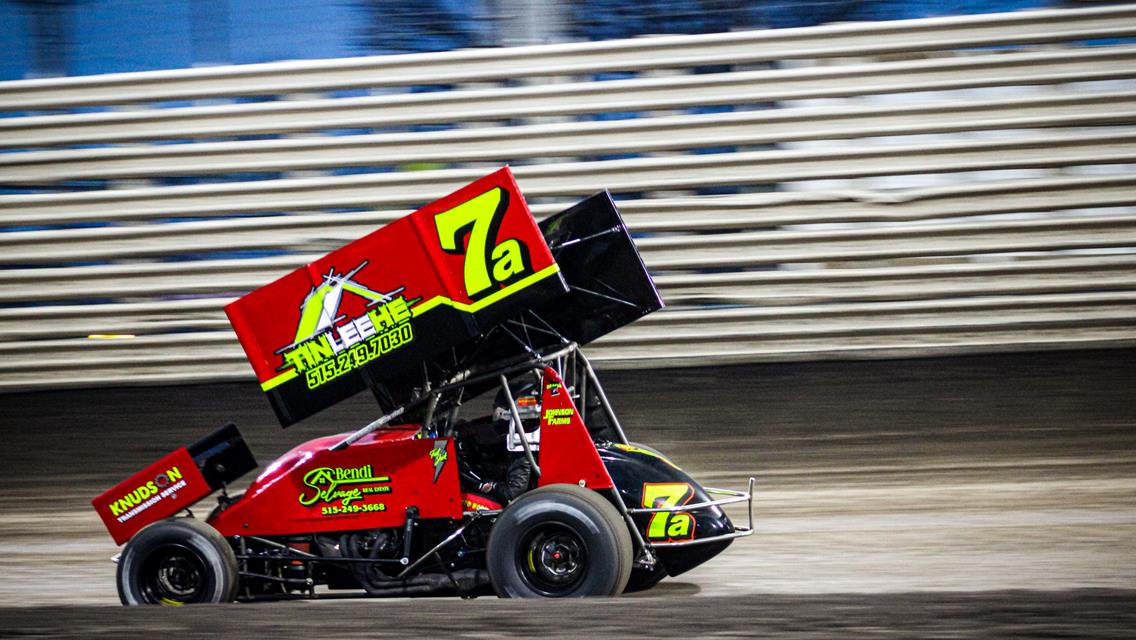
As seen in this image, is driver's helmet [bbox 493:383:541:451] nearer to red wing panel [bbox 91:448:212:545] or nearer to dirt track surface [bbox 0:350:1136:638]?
dirt track surface [bbox 0:350:1136:638]

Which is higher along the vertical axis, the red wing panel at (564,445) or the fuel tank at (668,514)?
the red wing panel at (564,445)

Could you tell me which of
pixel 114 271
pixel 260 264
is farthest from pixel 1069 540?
pixel 114 271

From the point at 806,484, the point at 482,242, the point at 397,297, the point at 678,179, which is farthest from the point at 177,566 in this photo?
the point at 678,179

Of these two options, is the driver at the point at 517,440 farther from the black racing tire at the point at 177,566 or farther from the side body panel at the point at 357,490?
the black racing tire at the point at 177,566

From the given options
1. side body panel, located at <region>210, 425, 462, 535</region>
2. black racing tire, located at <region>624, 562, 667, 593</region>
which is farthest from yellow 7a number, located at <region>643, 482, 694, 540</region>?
side body panel, located at <region>210, 425, 462, 535</region>

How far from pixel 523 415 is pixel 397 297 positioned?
3.28ft

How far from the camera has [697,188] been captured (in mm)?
11711

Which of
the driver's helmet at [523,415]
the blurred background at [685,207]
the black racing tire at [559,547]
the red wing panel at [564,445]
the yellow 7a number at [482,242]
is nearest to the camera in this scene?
the black racing tire at [559,547]

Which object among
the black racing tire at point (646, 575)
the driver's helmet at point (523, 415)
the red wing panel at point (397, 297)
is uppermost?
the red wing panel at point (397, 297)

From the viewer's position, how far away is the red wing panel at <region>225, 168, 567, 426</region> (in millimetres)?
6270

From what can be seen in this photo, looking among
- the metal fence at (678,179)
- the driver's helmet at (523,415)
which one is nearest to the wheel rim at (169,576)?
the driver's helmet at (523,415)

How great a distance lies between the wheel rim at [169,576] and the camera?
6.75 m

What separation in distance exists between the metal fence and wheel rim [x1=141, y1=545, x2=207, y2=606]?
551 cm

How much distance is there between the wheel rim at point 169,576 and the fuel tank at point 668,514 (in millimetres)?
2471
